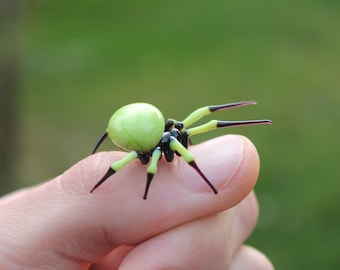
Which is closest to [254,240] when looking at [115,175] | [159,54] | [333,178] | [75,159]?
[333,178]

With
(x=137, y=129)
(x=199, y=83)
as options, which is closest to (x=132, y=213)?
(x=137, y=129)

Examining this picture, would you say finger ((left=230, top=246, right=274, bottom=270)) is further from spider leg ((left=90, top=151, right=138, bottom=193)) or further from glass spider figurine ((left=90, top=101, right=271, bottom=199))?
spider leg ((left=90, top=151, right=138, bottom=193))

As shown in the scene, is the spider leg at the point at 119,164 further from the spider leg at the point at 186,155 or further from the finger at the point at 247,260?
the finger at the point at 247,260

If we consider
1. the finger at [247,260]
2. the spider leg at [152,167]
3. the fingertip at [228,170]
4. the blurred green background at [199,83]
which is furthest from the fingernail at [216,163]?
the blurred green background at [199,83]

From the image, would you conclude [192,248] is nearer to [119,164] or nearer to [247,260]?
[119,164]

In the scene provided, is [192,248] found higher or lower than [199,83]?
higher
